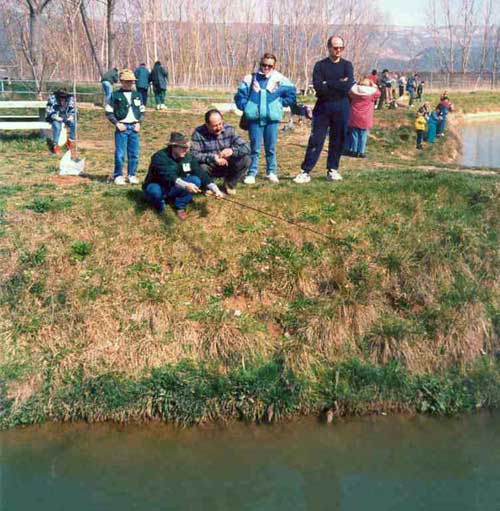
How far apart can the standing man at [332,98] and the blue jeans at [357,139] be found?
4.23 meters

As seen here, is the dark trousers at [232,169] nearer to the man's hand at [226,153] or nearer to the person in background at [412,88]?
the man's hand at [226,153]

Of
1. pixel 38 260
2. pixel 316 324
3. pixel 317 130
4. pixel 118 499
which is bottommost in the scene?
pixel 118 499

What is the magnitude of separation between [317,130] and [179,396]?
4547 millimetres

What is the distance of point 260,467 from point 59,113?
9282mm

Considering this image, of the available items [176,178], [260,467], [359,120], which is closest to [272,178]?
[176,178]

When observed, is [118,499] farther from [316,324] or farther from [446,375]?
[446,375]

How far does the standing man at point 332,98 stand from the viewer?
8891mm

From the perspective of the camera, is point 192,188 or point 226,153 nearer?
point 192,188

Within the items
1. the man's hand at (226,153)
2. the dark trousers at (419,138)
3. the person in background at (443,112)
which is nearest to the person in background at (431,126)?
the person in background at (443,112)

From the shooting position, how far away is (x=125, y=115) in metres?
9.31

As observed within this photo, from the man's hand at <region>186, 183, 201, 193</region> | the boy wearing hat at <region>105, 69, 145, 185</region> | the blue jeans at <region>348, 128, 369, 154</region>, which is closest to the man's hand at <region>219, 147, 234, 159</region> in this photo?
the man's hand at <region>186, 183, 201, 193</region>

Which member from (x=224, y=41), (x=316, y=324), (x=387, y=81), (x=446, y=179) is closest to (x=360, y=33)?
(x=224, y=41)

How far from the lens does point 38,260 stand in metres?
7.66

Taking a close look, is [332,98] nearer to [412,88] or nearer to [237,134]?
[237,134]
